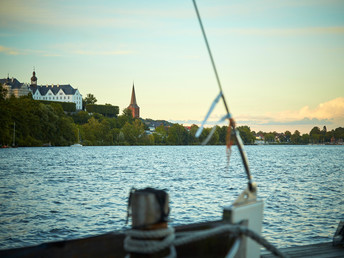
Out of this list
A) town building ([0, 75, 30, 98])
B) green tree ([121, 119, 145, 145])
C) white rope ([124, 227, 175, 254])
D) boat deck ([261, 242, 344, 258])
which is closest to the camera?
white rope ([124, 227, 175, 254])

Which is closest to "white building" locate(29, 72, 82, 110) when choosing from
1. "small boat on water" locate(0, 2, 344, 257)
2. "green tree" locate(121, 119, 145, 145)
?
"green tree" locate(121, 119, 145, 145)

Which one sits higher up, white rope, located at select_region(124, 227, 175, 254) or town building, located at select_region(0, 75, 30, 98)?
town building, located at select_region(0, 75, 30, 98)

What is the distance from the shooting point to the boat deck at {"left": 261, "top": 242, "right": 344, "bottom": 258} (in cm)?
578

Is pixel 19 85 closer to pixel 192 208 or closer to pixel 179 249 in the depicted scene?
pixel 192 208

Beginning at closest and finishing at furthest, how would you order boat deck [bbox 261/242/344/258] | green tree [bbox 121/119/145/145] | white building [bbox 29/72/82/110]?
boat deck [bbox 261/242/344/258] < green tree [bbox 121/119/145/145] < white building [bbox 29/72/82/110]

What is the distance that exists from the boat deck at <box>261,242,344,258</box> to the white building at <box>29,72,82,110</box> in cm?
19184

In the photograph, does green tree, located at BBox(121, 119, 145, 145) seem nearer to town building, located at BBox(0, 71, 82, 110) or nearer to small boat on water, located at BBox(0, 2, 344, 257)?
town building, located at BBox(0, 71, 82, 110)

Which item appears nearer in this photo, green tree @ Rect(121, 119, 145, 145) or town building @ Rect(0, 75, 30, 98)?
green tree @ Rect(121, 119, 145, 145)

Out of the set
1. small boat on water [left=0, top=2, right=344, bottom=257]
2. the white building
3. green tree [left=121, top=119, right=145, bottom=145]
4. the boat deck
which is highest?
the white building

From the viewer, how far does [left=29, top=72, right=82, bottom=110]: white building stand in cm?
19175

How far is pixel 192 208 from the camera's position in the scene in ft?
62.4

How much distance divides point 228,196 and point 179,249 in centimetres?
2115

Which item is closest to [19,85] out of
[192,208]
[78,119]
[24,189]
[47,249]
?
[78,119]

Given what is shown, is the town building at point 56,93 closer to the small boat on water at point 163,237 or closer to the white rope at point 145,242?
the small boat on water at point 163,237
